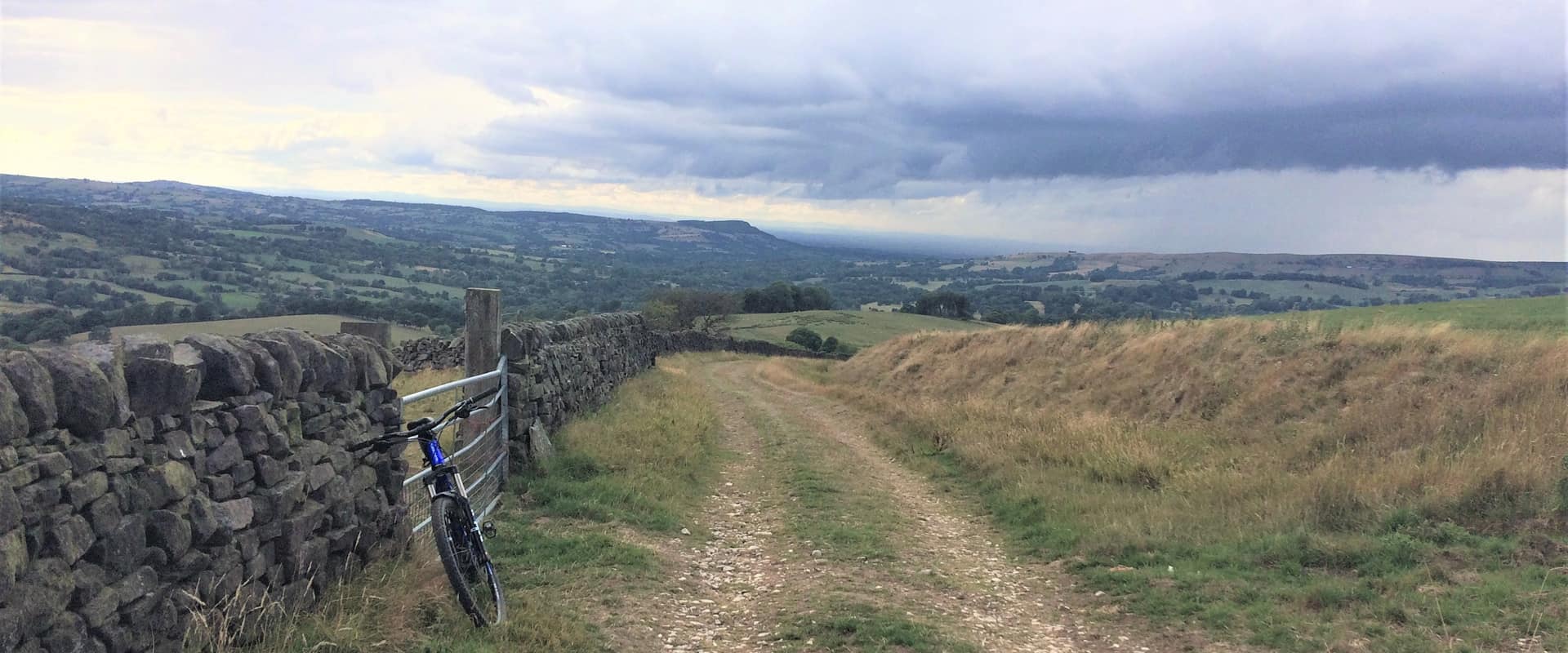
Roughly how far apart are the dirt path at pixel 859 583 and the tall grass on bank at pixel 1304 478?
579 millimetres

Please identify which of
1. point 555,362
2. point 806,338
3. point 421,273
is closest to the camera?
point 555,362

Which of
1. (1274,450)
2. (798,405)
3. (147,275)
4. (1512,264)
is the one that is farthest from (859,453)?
(1512,264)

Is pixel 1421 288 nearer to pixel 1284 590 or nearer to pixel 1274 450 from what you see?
pixel 1274 450

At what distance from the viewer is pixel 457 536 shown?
5.36m

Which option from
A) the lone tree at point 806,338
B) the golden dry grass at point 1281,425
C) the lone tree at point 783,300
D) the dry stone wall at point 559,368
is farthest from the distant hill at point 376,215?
the golden dry grass at point 1281,425

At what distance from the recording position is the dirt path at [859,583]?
19.3ft

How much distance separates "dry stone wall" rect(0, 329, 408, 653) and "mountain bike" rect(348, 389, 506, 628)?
1.61 feet

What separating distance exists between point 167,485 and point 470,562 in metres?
1.77

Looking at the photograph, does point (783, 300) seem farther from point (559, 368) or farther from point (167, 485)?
point (167, 485)

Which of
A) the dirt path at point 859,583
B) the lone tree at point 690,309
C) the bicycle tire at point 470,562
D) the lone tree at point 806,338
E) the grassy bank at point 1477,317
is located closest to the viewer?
the bicycle tire at point 470,562

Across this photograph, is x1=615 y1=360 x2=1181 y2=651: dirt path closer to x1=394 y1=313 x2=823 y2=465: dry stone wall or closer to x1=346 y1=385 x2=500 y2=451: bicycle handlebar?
x1=346 y1=385 x2=500 y2=451: bicycle handlebar

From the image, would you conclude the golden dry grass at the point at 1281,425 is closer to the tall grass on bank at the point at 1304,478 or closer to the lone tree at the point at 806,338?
the tall grass on bank at the point at 1304,478

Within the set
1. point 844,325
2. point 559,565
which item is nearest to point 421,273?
point 844,325

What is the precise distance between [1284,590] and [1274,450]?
474cm
